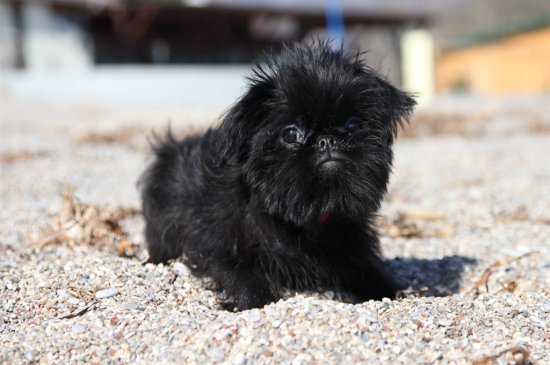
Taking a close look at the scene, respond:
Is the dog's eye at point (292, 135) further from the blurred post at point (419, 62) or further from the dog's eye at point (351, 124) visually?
the blurred post at point (419, 62)

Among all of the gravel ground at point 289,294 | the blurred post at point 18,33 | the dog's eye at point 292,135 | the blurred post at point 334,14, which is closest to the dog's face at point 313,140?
the dog's eye at point 292,135

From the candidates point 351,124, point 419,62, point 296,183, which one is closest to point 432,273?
point 351,124

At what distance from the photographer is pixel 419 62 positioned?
22.1 m

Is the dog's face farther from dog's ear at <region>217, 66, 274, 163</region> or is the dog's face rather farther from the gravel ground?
the gravel ground

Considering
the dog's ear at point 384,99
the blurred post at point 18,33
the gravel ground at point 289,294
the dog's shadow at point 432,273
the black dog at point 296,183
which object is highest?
the blurred post at point 18,33

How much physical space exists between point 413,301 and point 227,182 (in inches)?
47.6

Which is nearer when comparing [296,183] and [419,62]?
[296,183]

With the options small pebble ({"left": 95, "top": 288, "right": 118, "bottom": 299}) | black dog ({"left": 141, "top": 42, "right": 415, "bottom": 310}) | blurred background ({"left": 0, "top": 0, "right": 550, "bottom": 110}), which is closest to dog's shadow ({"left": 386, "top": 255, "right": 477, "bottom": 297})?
black dog ({"left": 141, "top": 42, "right": 415, "bottom": 310})

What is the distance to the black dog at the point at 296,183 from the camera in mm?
3281

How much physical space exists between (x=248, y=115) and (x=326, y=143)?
475mm

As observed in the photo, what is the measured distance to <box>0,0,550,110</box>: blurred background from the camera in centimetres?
2109

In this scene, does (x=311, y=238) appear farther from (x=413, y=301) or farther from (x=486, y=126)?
(x=486, y=126)

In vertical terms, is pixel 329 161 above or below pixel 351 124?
below

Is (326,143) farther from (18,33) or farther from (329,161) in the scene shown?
(18,33)
